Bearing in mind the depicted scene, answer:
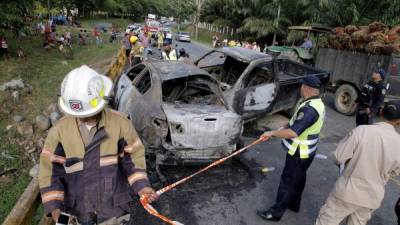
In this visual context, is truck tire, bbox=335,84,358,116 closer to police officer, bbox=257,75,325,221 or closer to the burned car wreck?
the burned car wreck

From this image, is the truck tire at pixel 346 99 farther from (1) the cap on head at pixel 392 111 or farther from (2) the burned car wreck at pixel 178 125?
(1) the cap on head at pixel 392 111

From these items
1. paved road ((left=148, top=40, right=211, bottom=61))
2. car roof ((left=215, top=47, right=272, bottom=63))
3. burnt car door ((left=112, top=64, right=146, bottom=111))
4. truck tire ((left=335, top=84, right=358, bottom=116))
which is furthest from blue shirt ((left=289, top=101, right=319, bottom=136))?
paved road ((left=148, top=40, right=211, bottom=61))

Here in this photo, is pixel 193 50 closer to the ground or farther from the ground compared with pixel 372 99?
closer to the ground

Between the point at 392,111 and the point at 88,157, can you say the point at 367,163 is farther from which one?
the point at 88,157

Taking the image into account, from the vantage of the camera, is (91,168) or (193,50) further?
(193,50)

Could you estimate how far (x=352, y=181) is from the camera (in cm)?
292

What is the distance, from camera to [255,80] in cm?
774

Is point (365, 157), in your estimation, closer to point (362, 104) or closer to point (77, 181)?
point (77, 181)

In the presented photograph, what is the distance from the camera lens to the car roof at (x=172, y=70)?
5.65 m

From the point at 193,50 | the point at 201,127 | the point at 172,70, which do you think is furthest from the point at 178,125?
the point at 193,50

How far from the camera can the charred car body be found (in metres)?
6.45

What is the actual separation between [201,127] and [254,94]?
2.25m

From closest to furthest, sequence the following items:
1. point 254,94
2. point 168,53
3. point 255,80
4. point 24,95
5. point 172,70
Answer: point 172,70 < point 254,94 < point 255,80 < point 168,53 < point 24,95

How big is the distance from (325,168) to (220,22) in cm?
3375
